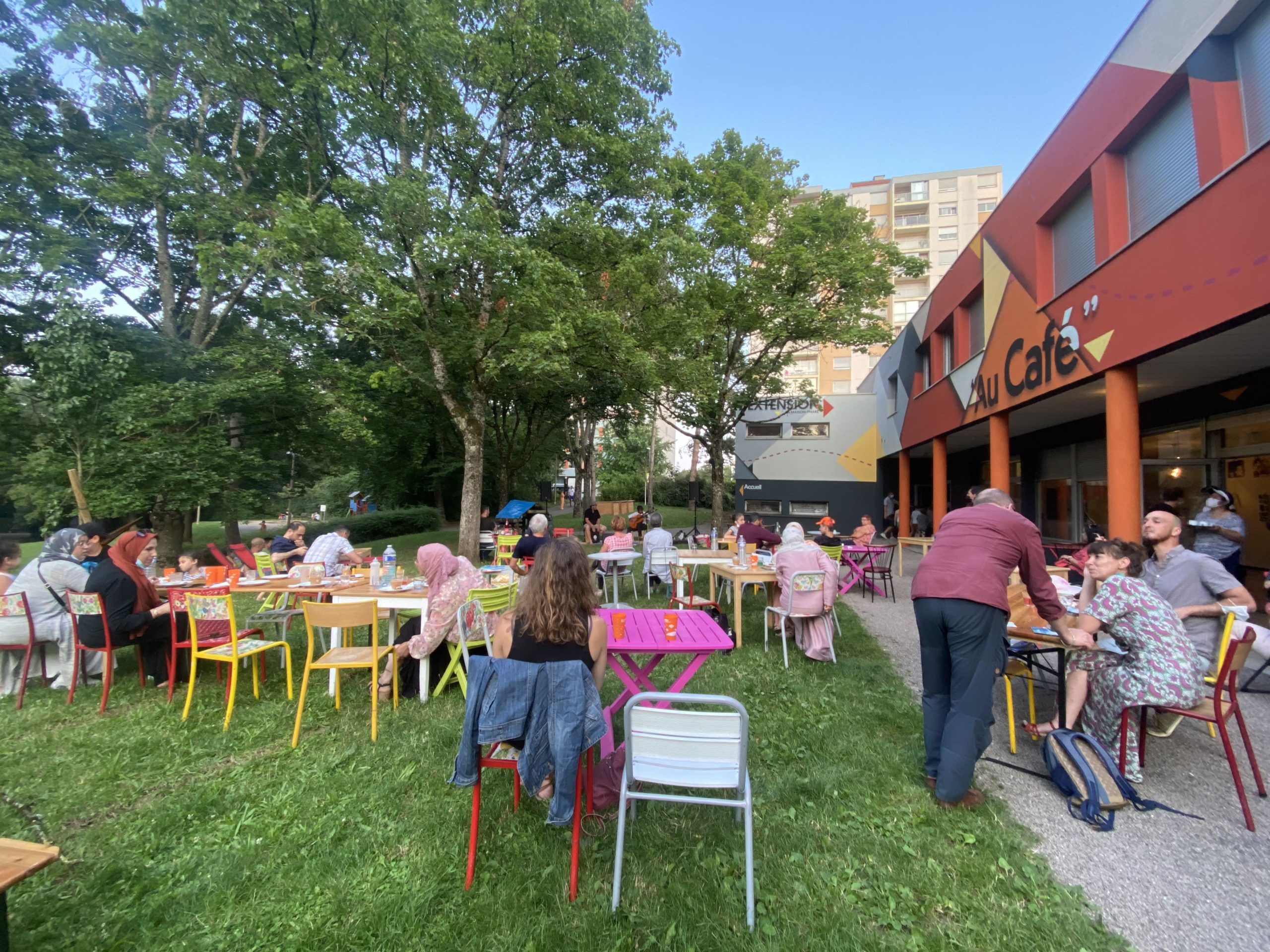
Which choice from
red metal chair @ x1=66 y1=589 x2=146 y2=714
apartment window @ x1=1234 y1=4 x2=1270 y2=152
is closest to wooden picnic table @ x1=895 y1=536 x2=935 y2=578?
apartment window @ x1=1234 y1=4 x2=1270 y2=152

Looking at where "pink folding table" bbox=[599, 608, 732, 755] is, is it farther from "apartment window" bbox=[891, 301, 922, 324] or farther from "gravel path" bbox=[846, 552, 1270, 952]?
"apartment window" bbox=[891, 301, 922, 324]

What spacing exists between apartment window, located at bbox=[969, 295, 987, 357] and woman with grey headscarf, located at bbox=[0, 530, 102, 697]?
12373 millimetres

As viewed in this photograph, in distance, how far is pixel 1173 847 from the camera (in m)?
2.31

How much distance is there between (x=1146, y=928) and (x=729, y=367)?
15090 millimetres

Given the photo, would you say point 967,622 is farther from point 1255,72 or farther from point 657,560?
point 1255,72

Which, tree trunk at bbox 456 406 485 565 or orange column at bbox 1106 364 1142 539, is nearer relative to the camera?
orange column at bbox 1106 364 1142 539

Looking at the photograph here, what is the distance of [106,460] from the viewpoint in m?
9.72

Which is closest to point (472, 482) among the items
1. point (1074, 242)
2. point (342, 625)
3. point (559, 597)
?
point (342, 625)

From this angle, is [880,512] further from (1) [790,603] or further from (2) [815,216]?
(1) [790,603]

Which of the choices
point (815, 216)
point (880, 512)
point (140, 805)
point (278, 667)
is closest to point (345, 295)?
point (278, 667)

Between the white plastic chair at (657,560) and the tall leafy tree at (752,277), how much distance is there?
20.7 ft

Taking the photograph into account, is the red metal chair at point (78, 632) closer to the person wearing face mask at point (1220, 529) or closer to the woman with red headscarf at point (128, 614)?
the woman with red headscarf at point (128, 614)

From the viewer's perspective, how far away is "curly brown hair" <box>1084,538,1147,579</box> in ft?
9.76

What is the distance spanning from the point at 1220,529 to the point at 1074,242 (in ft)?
13.8
